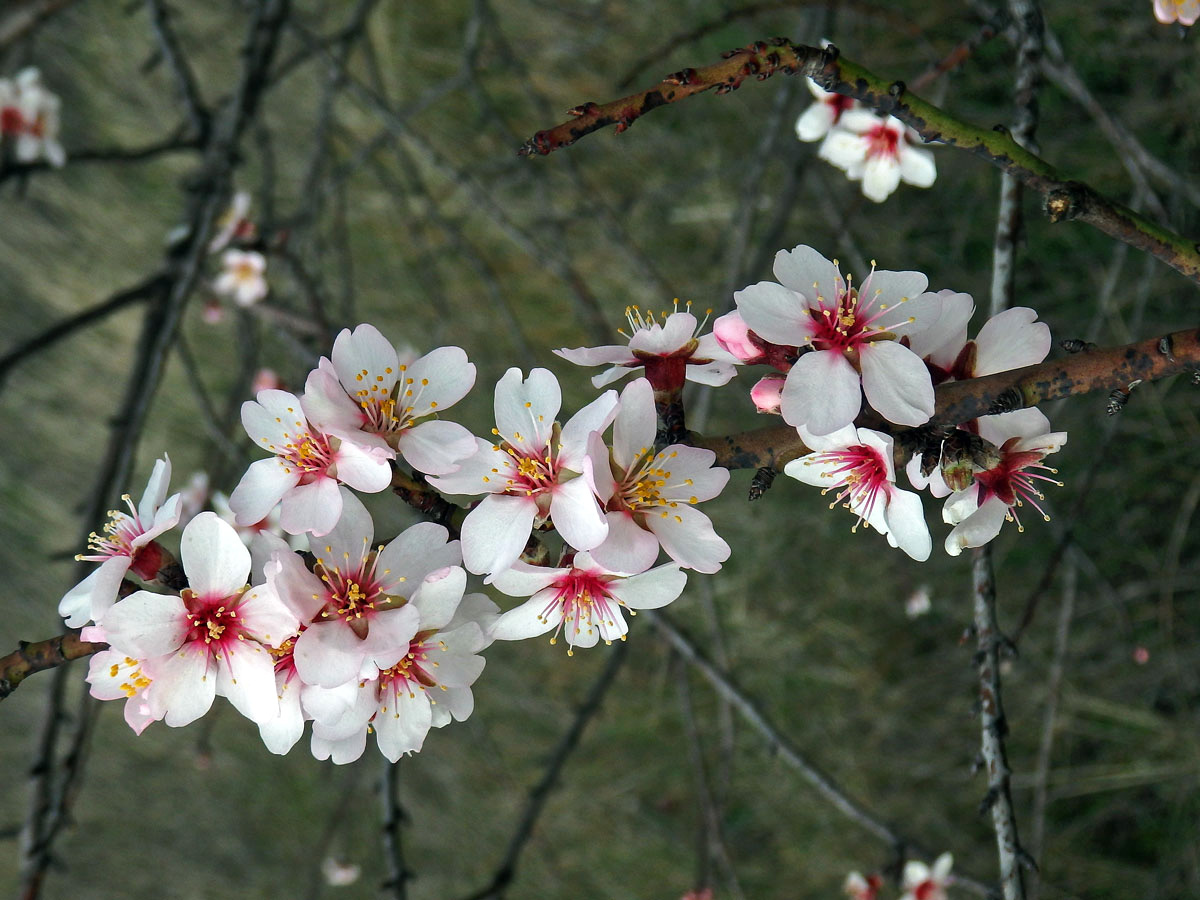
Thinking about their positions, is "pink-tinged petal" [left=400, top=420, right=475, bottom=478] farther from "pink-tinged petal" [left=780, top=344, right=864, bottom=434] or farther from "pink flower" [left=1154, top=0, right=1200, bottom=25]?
"pink flower" [left=1154, top=0, right=1200, bottom=25]

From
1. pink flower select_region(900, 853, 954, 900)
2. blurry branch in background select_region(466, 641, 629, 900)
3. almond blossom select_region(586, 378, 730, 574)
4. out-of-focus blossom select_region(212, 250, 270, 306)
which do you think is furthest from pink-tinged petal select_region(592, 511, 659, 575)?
out-of-focus blossom select_region(212, 250, 270, 306)

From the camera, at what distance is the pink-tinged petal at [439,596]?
42 cm

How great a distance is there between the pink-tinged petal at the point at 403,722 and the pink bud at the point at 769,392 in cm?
22

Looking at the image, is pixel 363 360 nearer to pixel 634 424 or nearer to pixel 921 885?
pixel 634 424

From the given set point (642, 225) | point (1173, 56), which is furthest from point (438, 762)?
point (1173, 56)

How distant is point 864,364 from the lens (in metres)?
0.40

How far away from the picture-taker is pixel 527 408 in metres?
0.47

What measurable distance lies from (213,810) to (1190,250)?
3.02 meters

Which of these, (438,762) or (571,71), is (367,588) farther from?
(438,762)

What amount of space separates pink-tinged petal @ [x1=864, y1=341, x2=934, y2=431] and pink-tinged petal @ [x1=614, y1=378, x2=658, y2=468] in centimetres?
9

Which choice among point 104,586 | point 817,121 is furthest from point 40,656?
A: point 817,121

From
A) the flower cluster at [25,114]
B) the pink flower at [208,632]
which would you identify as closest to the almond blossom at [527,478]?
the pink flower at [208,632]

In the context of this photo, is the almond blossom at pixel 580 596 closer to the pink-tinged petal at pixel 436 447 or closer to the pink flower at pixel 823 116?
the pink-tinged petal at pixel 436 447

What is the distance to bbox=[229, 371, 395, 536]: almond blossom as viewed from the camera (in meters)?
0.43
